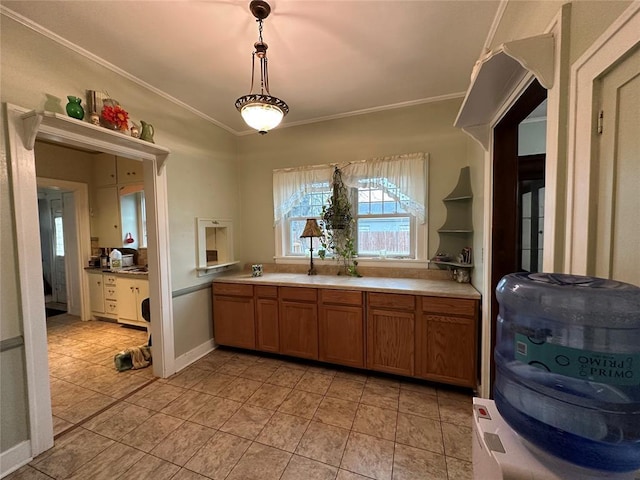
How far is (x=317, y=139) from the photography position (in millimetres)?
3248

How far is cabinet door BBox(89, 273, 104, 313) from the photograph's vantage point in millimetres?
4156

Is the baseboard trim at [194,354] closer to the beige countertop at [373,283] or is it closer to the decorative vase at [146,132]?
the beige countertop at [373,283]

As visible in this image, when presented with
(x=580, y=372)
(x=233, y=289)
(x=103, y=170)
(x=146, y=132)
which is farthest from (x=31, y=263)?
(x=103, y=170)

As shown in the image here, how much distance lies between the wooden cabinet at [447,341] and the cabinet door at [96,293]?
469 centimetres

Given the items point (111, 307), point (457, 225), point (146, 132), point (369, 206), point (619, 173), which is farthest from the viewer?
point (111, 307)

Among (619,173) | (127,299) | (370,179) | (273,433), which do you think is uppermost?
(370,179)

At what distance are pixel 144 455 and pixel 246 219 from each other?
2.58m

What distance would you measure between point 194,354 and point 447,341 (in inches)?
103

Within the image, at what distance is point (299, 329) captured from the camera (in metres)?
2.77

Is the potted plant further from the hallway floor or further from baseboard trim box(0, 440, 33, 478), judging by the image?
baseboard trim box(0, 440, 33, 478)

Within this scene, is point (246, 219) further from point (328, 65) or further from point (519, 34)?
point (519, 34)

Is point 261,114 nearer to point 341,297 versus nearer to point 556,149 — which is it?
point 556,149

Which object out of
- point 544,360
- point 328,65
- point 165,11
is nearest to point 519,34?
point 328,65

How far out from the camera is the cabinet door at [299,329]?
2.72 m
